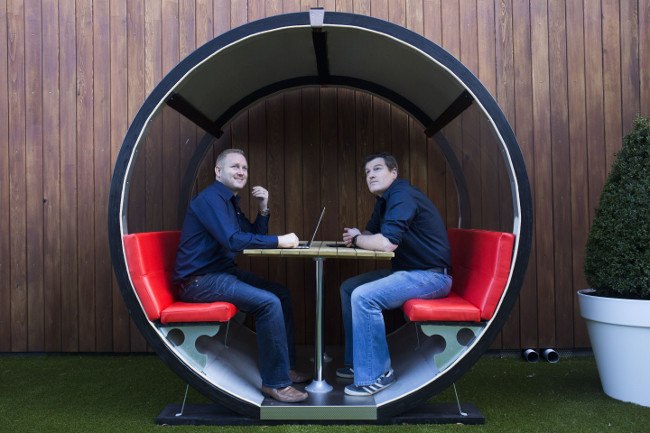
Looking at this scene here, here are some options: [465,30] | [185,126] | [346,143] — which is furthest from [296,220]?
[465,30]

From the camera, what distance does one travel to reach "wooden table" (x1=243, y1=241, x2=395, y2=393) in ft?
9.86

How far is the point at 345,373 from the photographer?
12.3 ft

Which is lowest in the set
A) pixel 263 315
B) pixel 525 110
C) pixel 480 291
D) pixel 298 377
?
pixel 298 377

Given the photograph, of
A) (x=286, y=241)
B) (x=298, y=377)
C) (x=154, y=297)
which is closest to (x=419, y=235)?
(x=286, y=241)

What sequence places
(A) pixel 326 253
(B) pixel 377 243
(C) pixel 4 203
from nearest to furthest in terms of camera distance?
(A) pixel 326 253, (B) pixel 377 243, (C) pixel 4 203

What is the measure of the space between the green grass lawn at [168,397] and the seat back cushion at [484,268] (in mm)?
678

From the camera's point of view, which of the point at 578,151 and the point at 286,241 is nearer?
the point at 286,241

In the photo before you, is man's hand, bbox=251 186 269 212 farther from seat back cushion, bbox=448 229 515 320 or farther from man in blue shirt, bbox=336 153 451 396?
seat back cushion, bbox=448 229 515 320

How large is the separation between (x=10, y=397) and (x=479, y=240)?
3.17 metres

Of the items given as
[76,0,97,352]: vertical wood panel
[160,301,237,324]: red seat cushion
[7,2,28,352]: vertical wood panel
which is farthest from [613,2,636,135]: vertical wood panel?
[7,2,28,352]: vertical wood panel

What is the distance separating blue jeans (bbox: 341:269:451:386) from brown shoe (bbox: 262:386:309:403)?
33cm

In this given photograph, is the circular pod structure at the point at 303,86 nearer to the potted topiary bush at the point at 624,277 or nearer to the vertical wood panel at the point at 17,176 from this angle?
the potted topiary bush at the point at 624,277

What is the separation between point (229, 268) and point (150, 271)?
2.03 ft

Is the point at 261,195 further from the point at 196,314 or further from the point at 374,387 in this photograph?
the point at 374,387
